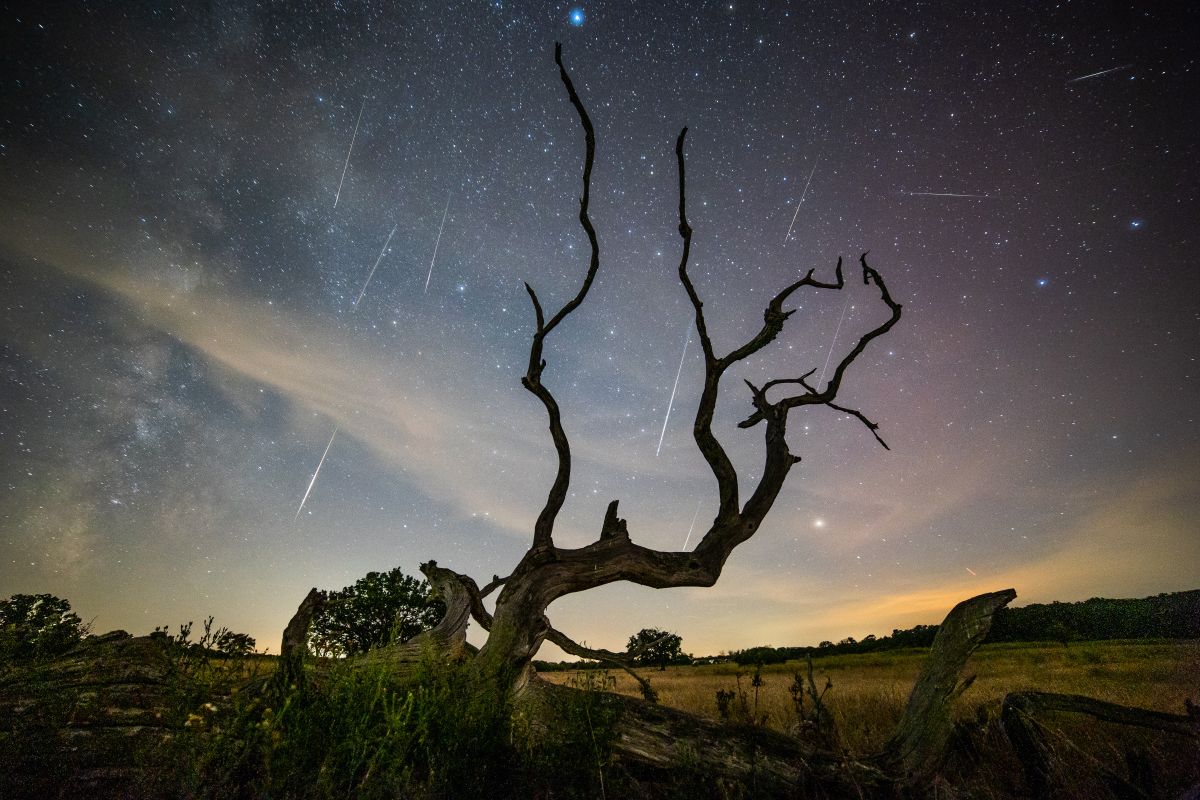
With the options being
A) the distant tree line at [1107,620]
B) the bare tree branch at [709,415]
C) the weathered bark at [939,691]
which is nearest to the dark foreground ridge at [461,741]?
the weathered bark at [939,691]

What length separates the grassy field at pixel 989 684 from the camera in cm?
925

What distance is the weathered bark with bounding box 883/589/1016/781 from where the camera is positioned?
5242mm

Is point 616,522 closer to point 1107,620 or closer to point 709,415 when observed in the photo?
point 709,415

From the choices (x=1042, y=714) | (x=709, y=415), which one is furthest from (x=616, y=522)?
(x=1042, y=714)

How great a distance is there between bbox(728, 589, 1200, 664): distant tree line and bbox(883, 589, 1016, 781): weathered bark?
35.4 metres

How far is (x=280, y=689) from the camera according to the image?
454cm

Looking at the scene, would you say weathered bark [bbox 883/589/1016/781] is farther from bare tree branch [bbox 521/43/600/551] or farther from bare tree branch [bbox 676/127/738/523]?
bare tree branch [bbox 521/43/600/551]

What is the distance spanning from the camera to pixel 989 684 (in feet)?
55.8

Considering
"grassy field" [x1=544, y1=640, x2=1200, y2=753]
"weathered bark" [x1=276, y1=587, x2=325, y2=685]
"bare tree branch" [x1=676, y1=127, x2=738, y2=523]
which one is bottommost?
"grassy field" [x1=544, y1=640, x2=1200, y2=753]

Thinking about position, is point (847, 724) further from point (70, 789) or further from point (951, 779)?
point (70, 789)

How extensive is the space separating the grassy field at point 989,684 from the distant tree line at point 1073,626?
680 centimetres

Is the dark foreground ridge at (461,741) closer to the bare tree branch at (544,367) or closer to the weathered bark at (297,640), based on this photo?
the weathered bark at (297,640)

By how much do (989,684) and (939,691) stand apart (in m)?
16.5

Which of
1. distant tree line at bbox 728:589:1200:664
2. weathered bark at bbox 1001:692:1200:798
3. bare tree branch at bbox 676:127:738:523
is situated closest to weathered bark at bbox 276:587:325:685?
bare tree branch at bbox 676:127:738:523
